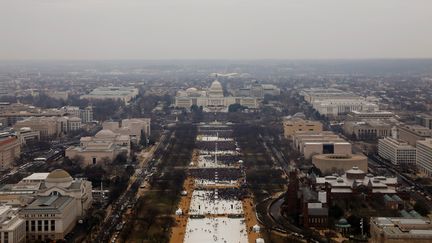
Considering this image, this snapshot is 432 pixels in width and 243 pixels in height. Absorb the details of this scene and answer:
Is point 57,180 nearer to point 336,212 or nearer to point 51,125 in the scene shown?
point 336,212

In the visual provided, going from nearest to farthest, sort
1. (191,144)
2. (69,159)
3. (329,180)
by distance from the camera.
→ (329,180)
(69,159)
(191,144)

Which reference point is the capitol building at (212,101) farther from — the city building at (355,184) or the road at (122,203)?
the city building at (355,184)

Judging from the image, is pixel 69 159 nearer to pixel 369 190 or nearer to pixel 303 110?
pixel 369 190

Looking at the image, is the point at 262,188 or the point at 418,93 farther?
the point at 418,93

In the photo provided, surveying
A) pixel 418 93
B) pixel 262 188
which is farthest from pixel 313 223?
pixel 418 93

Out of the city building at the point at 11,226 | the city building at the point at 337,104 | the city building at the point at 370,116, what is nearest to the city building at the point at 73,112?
the city building at the point at 337,104

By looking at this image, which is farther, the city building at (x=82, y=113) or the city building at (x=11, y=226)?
the city building at (x=82, y=113)

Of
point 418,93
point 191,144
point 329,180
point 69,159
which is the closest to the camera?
point 329,180
